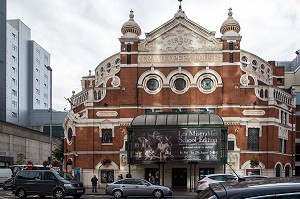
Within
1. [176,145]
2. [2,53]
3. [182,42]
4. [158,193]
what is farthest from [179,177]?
[2,53]

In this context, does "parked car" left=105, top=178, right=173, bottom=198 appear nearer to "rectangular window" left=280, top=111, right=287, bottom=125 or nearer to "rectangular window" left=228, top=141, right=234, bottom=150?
"rectangular window" left=228, top=141, right=234, bottom=150

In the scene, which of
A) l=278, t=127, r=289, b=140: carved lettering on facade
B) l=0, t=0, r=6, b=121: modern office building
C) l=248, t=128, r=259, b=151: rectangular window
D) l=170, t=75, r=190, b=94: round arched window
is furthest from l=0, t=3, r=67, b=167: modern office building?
l=278, t=127, r=289, b=140: carved lettering on facade

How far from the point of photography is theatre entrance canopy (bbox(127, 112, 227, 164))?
41594 millimetres

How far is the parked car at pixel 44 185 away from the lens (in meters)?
27.9

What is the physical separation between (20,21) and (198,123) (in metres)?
60.2

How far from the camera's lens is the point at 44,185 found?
2802 cm

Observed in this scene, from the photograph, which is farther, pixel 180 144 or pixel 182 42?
pixel 182 42

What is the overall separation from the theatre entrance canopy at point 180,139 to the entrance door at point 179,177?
2.51 meters

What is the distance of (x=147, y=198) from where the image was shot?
30156mm

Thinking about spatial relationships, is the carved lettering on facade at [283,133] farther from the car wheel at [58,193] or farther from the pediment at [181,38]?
the car wheel at [58,193]

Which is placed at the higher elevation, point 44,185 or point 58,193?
point 44,185

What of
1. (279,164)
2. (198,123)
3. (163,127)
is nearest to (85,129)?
(163,127)

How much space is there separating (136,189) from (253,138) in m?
17.1

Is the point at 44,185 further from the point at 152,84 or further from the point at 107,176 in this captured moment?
A: the point at 152,84
